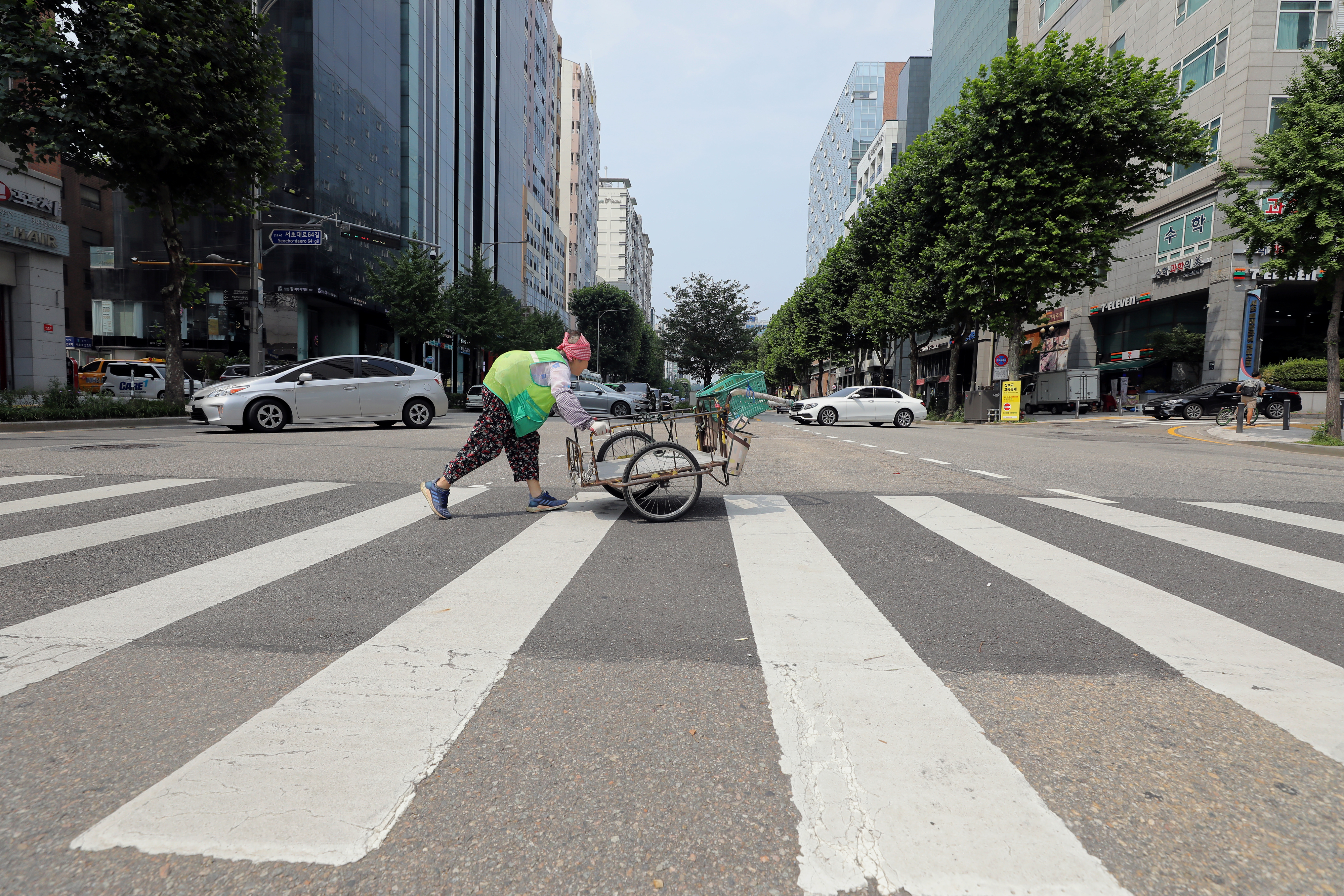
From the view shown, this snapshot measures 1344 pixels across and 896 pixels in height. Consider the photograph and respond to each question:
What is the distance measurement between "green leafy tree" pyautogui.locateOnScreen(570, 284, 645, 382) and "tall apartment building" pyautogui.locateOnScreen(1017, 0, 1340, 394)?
53804mm

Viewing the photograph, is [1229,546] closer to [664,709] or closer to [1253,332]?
[664,709]

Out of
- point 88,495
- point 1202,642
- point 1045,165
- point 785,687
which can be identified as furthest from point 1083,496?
point 1045,165

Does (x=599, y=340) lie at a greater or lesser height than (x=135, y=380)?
greater

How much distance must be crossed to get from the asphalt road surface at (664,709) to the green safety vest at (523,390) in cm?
86

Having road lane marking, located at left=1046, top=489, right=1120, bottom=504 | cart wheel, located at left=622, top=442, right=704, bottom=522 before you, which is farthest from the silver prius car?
road lane marking, located at left=1046, top=489, right=1120, bottom=504

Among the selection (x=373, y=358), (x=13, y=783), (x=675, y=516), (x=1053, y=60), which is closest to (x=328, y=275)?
(x=373, y=358)

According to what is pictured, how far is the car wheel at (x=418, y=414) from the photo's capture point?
16.0 meters

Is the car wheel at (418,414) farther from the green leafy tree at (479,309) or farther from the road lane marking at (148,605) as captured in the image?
the green leafy tree at (479,309)

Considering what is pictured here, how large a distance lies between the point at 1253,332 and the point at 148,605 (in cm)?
3141

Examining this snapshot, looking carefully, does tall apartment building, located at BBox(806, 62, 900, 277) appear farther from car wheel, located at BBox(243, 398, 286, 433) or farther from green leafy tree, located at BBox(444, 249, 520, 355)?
car wheel, located at BBox(243, 398, 286, 433)

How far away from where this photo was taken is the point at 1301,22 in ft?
93.1

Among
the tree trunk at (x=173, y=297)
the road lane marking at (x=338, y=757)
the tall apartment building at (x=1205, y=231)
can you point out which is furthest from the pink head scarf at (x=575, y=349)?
the tall apartment building at (x=1205, y=231)

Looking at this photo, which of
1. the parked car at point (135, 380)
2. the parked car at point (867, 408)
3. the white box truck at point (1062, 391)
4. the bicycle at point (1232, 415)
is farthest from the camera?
the white box truck at point (1062, 391)

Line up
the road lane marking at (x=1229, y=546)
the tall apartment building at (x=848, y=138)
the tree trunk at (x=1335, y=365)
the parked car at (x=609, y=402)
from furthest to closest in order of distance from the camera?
1. the tall apartment building at (x=848, y=138)
2. the parked car at (x=609, y=402)
3. the tree trunk at (x=1335, y=365)
4. the road lane marking at (x=1229, y=546)
